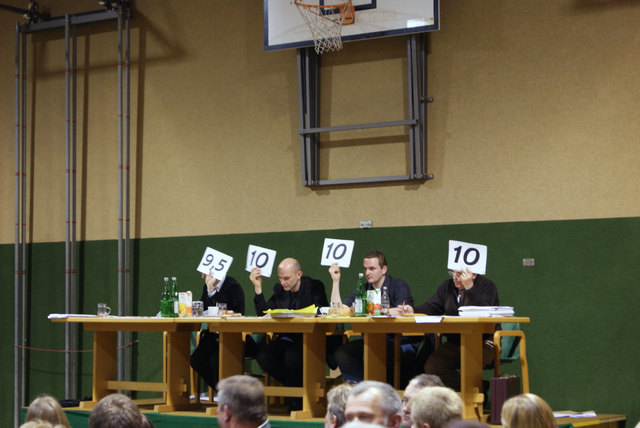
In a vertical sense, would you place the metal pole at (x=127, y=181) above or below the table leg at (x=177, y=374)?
above

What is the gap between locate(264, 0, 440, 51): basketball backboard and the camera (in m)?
6.82

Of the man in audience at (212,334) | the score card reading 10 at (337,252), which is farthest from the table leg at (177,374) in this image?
the score card reading 10 at (337,252)

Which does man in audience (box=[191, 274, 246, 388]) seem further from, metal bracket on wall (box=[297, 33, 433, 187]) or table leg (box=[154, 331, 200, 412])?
metal bracket on wall (box=[297, 33, 433, 187])

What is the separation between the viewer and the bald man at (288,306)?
18.9ft

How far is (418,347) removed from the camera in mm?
5875

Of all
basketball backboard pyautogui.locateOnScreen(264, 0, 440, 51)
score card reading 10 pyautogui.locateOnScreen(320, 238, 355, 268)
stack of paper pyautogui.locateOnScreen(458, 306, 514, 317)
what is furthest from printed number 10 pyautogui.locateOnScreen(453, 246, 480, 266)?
basketball backboard pyautogui.locateOnScreen(264, 0, 440, 51)

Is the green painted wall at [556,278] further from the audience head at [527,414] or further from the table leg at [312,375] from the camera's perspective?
the audience head at [527,414]

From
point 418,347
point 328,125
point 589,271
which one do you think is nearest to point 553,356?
point 589,271

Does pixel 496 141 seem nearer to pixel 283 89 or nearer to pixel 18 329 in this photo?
pixel 283 89

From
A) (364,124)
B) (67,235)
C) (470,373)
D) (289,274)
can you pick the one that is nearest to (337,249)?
(289,274)

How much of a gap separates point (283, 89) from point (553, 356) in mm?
3317

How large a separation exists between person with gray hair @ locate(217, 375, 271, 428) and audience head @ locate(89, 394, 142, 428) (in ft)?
1.01

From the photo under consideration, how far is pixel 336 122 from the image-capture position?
7.54m

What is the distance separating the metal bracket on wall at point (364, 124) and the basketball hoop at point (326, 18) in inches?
15.5
